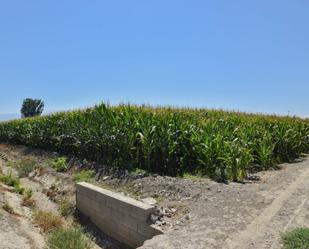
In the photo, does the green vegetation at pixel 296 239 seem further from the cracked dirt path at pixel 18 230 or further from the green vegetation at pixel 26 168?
the green vegetation at pixel 26 168

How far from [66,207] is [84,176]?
4.66 feet

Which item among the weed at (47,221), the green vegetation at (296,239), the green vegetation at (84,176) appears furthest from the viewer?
the green vegetation at (84,176)

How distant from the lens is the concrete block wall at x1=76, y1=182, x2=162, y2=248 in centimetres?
647

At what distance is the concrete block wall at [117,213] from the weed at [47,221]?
0.68 meters

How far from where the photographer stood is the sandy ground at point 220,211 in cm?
523

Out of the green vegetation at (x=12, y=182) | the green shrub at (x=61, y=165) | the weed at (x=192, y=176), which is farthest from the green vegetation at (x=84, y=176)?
the weed at (x=192, y=176)

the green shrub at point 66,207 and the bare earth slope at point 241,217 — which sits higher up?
the bare earth slope at point 241,217

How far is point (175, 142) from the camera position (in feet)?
30.3

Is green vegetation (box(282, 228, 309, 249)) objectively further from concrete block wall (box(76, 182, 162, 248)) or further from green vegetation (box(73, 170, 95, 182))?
green vegetation (box(73, 170, 95, 182))

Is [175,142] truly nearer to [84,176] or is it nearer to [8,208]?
[84,176]

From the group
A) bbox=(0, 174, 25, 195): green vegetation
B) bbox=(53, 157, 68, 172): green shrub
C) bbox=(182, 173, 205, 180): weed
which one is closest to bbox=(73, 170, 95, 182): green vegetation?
bbox=(53, 157, 68, 172): green shrub

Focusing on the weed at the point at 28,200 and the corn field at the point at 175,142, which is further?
the weed at the point at 28,200

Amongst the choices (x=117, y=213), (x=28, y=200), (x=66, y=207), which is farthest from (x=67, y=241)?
(x=28, y=200)

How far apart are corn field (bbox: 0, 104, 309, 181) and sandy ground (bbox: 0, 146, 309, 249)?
82cm
